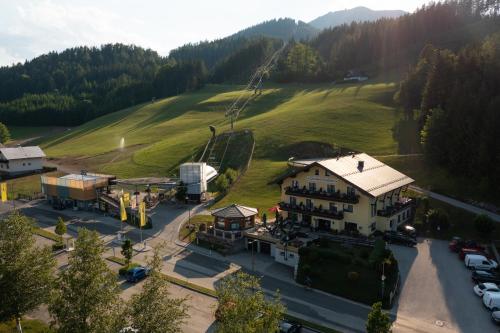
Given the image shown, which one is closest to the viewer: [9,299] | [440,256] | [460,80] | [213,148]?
[9,299]

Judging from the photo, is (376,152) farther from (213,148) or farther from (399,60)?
(399,60)

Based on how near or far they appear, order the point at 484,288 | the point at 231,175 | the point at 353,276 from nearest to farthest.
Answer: the point at 484,288, the point at 353,276, the point at 231,175

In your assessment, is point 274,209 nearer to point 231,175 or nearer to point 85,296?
point 231,175

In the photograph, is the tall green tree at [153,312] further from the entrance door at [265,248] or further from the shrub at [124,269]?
the entrance door at [265,248]

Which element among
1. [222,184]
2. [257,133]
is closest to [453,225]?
[222,184]

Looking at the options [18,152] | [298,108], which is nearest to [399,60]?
[298,108]

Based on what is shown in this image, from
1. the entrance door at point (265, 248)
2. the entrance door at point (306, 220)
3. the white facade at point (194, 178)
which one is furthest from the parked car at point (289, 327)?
the white facade at point (194, 178)

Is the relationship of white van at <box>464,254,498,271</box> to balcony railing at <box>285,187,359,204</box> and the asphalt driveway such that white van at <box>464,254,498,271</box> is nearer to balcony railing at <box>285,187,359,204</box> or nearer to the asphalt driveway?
the asphalt driveway
